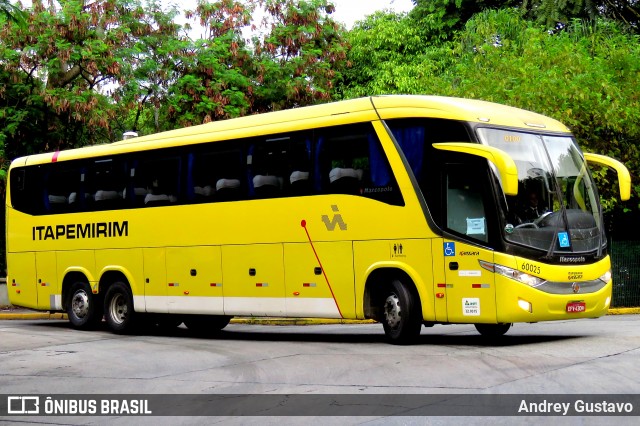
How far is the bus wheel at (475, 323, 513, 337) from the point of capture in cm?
1678

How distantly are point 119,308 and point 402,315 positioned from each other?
747 centimetres

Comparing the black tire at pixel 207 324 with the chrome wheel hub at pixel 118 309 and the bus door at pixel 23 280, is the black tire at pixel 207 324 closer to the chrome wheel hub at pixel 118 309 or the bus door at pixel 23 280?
the chrome wheel hub at pixel 118 309

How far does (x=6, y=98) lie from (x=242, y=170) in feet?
46.9

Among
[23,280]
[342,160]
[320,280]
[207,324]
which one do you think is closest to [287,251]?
[320,280]

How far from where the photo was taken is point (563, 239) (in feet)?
49.1

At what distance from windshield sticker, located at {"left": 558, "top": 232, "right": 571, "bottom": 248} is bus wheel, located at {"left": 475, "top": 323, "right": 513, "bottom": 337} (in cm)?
→ 227

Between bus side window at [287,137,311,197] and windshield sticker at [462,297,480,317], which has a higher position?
bus side window at [287,137,311,197]

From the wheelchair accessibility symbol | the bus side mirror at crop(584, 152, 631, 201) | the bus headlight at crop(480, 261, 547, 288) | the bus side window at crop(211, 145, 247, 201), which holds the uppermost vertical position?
the bus side window at crop(211, 145, 247, 201)

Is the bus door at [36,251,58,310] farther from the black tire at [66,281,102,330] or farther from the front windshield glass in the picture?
the front windshield glass

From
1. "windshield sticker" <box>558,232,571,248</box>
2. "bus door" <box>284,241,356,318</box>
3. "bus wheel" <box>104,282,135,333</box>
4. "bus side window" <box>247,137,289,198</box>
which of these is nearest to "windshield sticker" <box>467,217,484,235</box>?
"windshield sticker" <box>558,232,571,248</box>

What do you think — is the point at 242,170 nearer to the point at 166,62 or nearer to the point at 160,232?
the point at 160,232

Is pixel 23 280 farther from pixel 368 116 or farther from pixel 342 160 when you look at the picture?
pixel 368 116

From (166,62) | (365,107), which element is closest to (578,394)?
(365,107)

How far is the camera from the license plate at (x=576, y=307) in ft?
48.6
